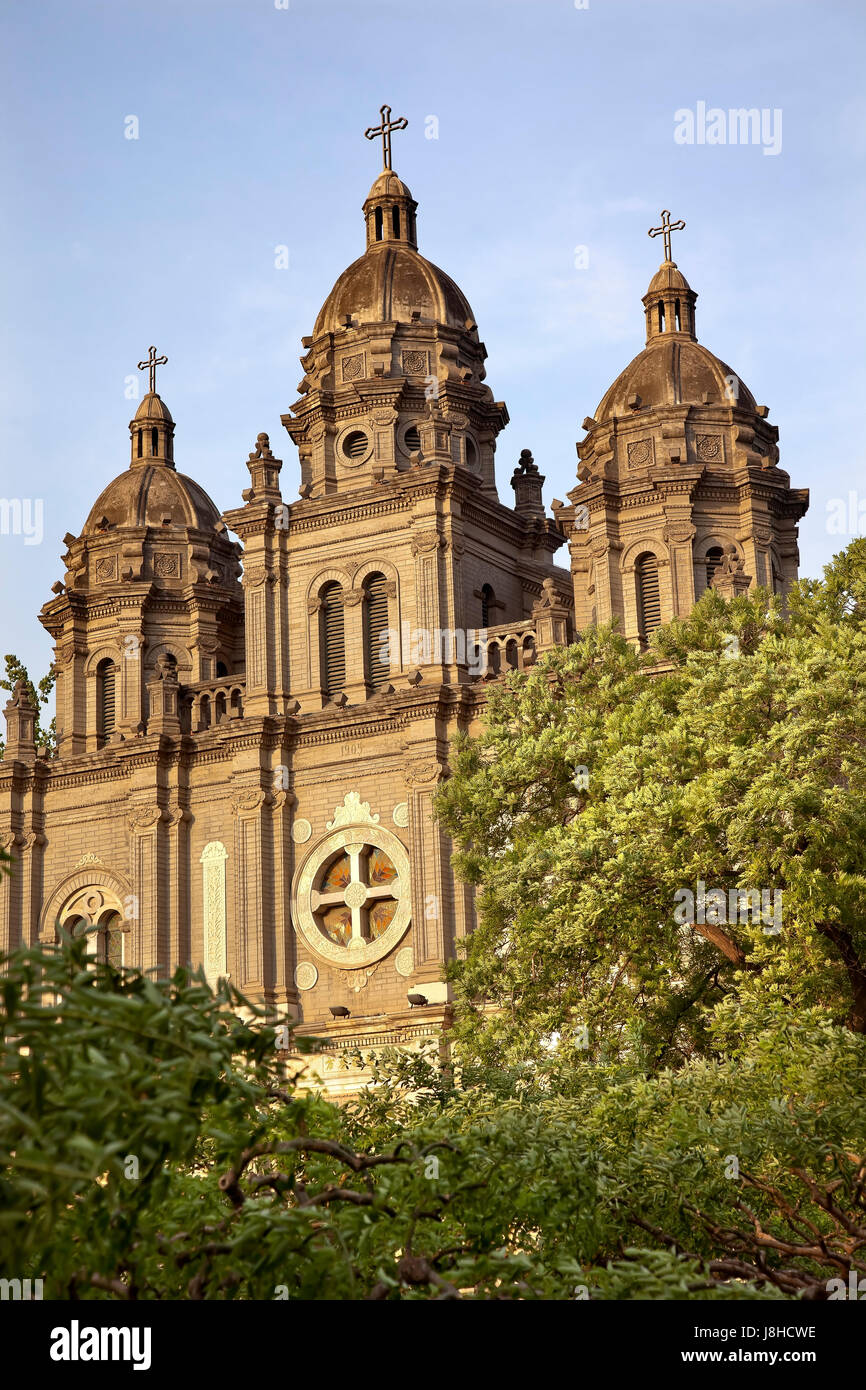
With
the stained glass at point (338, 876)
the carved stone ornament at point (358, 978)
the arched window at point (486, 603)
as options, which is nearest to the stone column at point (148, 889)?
the stained glass at point (338, 876)

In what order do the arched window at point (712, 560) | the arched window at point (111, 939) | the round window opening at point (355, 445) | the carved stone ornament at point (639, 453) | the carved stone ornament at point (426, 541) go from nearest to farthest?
1. the carved stone ornament at point (426, 541)
2. the arched window at point (712, 560)
3. the arched window at point (111, 939)
4. the carved stone ornament at point (639, 453)
5. the round window opening at point (355, 445)

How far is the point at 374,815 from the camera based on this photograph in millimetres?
44438

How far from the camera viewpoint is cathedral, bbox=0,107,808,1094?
4409 centimetres

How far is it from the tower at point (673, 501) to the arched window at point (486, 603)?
2103 millimetres

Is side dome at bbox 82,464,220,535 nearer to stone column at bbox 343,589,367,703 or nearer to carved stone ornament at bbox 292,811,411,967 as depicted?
stone column at bbox 343,589,367,703

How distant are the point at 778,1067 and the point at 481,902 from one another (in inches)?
390

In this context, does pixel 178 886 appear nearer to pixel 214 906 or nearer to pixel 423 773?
pixel 214 906

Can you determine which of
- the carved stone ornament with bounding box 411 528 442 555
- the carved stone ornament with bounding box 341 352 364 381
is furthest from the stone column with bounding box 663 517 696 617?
the carved stone ornament with bounding box 341 352 364 381

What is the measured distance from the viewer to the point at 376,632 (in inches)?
Answer: 1823

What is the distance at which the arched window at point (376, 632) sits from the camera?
151 ft

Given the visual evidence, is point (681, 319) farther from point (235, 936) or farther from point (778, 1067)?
point (778, 1067)

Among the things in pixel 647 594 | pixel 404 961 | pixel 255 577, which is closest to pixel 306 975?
pixel 404 961

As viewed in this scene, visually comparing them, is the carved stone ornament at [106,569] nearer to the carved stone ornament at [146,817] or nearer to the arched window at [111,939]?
the carved stone ornament at [146,817]

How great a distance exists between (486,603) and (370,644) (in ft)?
11.5
